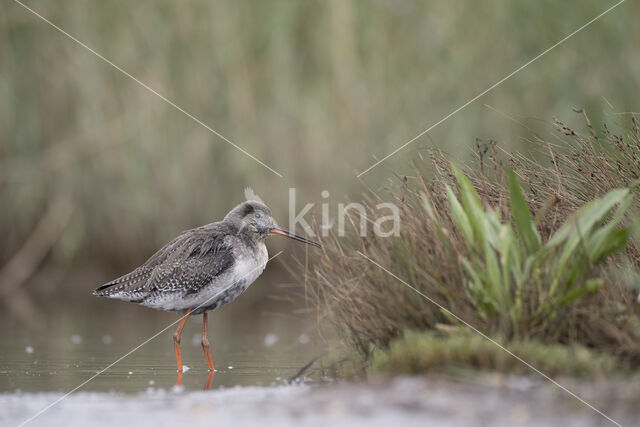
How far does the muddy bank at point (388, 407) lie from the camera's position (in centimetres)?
466

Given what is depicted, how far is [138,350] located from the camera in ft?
30.8

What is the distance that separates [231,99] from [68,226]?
10.9 feet

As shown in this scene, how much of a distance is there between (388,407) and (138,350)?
4.98 meters

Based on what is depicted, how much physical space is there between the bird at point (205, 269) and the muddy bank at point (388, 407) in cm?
238

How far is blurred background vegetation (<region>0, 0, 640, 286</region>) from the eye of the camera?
15055mm

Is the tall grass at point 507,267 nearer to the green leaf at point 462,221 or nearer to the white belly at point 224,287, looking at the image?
the green leaf at point 462,221

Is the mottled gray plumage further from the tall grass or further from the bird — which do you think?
the tall grass

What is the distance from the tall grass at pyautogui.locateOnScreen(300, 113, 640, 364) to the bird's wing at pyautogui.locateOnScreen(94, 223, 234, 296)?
1.39 m

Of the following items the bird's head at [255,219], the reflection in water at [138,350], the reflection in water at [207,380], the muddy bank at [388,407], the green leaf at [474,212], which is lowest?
the muddy bank at [388,407]
